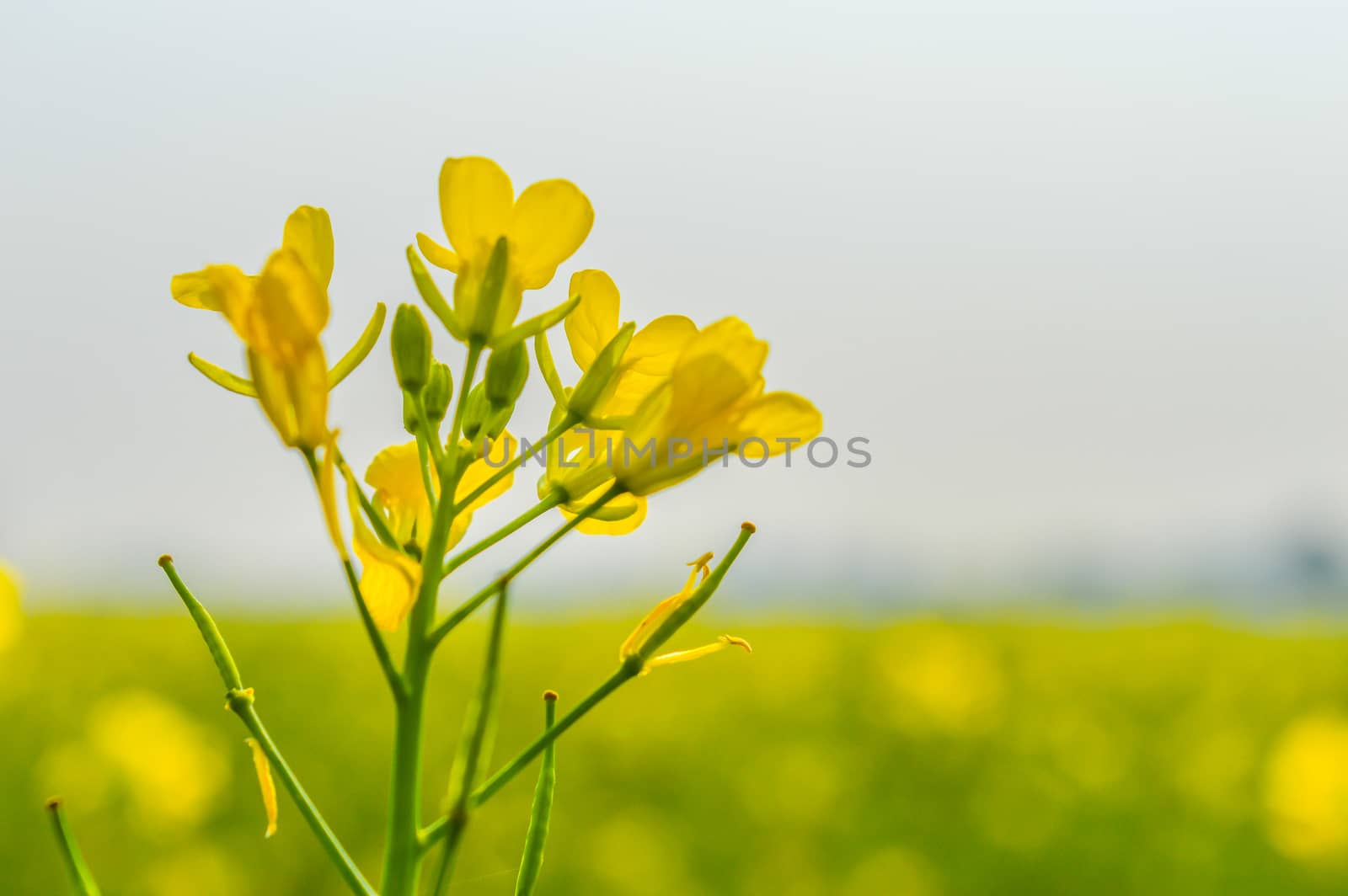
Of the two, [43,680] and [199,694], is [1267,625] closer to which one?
[199,694]

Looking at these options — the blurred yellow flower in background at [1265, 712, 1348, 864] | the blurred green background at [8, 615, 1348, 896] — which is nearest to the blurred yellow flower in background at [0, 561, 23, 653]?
the blurred green background at [8, 615, 1348, 896]

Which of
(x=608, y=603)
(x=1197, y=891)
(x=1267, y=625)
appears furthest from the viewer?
(x=608, y=603)

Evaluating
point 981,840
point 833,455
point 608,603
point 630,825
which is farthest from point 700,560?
point 608,603

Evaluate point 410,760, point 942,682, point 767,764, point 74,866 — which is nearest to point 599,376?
point 410,760

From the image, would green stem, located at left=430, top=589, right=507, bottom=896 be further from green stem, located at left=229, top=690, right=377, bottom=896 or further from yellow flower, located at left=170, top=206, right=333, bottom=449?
yellow flower, located at left=170, top=206, right=333, bottom=449

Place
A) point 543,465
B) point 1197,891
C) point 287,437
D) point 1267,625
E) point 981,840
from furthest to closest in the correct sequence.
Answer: point 1267,625
point 981,840
point 1197,891
point 543,465
point 287,437
